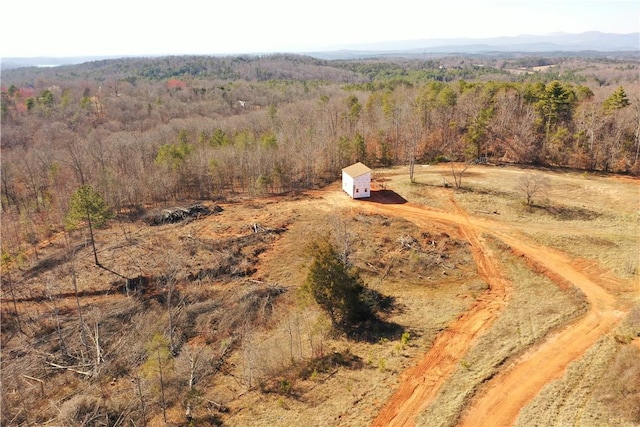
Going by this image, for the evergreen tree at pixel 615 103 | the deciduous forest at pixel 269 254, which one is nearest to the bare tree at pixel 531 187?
the deciduous forest at pixel 269 254

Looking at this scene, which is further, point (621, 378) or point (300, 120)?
point (300, 120)

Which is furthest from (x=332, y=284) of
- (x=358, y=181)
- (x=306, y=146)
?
(x=306, y=146)

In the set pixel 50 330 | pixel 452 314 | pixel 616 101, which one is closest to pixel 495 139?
pixel 616 101

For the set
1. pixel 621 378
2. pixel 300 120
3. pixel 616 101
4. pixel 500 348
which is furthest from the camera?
pixel 300 120

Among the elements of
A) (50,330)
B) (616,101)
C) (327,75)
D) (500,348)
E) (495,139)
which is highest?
(327,75)

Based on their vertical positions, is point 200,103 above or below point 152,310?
above

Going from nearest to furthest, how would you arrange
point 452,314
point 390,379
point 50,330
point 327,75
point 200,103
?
point 390,379, point 452,314, point 50,330, point 200,103, point 327,75

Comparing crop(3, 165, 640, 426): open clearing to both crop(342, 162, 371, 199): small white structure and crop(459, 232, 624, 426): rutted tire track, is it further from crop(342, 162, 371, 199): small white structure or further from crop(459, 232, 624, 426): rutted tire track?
crop(342, 162, 371, 199): small white structure

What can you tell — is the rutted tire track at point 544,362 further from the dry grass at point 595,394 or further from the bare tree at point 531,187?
the bare tree at point 531,187

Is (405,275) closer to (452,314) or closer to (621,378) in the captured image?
(452,314)
